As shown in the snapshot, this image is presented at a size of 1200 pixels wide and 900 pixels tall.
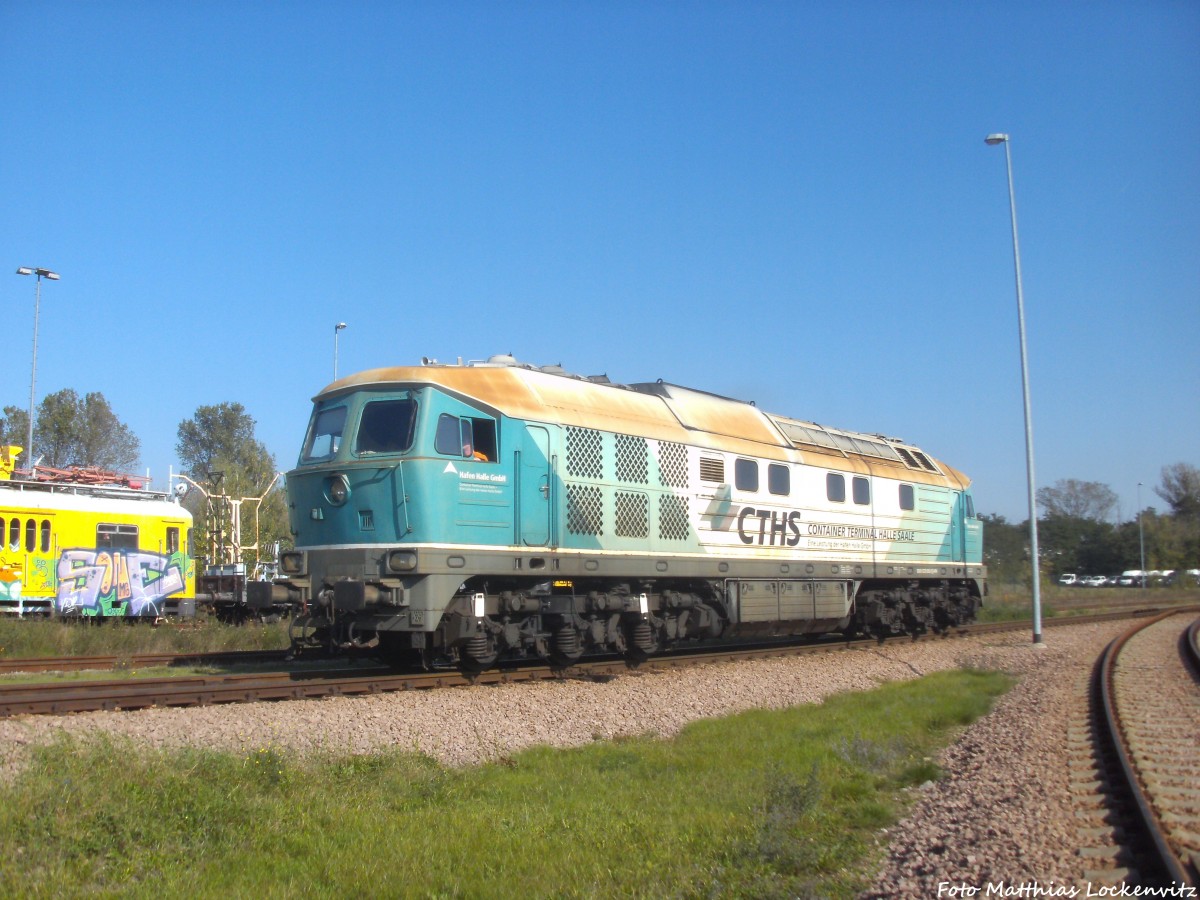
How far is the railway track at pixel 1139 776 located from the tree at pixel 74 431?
62.2 meters

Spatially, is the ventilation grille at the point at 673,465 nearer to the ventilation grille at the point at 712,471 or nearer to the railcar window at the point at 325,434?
the ventilation grille at the point at 712,471

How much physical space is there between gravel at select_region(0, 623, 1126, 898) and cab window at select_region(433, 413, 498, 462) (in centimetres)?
303

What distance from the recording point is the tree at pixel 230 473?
4075 centimetres

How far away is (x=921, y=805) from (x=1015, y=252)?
20.1 metres

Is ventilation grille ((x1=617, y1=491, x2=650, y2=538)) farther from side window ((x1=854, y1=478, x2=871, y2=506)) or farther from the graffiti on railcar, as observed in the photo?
the graffiti on railcar

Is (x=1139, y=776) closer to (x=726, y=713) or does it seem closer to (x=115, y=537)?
(x=726, y=713)

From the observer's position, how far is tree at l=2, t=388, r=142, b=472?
62.9 metres

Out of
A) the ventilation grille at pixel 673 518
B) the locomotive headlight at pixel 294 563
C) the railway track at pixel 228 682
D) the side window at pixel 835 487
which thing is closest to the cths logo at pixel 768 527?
the side window at pixel 835 487

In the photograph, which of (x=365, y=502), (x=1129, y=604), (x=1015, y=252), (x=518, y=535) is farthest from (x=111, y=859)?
(x=1129, y=604)

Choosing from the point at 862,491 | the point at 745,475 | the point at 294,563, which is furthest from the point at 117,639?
the point at 862,491

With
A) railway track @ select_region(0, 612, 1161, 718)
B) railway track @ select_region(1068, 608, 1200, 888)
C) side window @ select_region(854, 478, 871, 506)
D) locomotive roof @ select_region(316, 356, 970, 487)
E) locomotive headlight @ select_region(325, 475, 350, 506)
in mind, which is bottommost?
railway track @ select_region(1068, 608, 1200, 888)

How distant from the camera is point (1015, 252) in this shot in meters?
24.8

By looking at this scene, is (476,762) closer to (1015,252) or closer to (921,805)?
(921,805)

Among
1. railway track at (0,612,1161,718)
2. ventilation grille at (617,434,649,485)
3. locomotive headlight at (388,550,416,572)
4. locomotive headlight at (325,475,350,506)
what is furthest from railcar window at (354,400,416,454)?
ventilation grille at (617,434,649,485)
